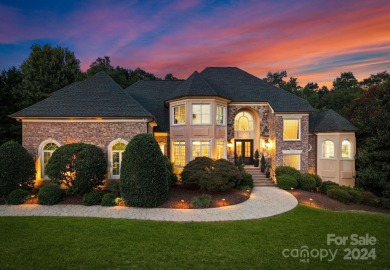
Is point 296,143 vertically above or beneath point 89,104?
beneath

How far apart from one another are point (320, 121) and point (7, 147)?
23.0 m

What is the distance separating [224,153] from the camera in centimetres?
1700

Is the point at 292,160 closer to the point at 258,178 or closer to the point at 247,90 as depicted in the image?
the point at 258,178

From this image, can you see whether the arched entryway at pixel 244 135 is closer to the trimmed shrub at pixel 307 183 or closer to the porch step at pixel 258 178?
the porch step at pixel 258 178

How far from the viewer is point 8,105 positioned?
21.5 meters

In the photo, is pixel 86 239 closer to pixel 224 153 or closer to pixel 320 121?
pixel 224 153

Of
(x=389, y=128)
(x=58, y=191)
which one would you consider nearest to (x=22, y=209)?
(x=58, y=191)

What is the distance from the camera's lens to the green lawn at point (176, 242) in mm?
5426

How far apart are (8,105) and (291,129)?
27894 millimetres

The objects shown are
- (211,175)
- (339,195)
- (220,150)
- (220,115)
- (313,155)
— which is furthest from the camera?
(313,155)

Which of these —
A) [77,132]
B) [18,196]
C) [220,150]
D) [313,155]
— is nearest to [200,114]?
[220,150]

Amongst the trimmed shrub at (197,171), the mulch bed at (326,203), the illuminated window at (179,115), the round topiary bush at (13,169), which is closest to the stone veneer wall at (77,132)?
the round topiary bush at (13,169)

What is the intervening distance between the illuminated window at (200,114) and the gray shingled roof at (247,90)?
2206mm

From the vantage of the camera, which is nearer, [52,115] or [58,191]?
[58,191]
